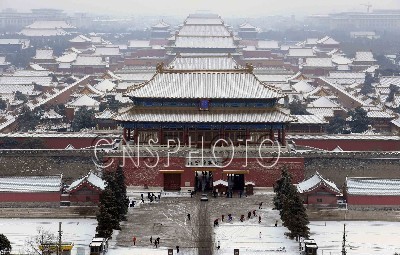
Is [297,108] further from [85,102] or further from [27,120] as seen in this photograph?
[27,120]

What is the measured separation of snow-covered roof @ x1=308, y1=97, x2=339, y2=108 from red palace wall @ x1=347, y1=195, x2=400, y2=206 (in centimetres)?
2178

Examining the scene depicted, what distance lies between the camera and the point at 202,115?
3841 cm

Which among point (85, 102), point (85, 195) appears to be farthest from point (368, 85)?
point (85, 195)

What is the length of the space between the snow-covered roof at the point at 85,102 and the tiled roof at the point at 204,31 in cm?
2680

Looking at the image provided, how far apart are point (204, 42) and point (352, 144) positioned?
123 ft

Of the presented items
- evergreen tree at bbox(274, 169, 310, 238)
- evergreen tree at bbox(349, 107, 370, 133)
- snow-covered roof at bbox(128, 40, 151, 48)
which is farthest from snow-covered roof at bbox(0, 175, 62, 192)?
snow-covered roof at bbox(128, 40, 151, 48)

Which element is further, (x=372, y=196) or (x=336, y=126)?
(x=336, y=126)

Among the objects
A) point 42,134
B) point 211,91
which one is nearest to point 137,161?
point 211,91

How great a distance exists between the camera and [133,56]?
94375 mm

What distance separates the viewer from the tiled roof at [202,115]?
37.9m

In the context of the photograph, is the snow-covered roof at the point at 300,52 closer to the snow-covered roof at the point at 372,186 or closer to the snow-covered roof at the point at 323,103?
the snow-covered roof at the point at 323,103

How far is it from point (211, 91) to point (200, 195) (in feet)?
17.0

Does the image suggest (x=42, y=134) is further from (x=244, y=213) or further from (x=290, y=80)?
(x=290, y=80)

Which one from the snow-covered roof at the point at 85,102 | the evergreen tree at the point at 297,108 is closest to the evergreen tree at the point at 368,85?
the evergreen tree at the point at 297,108
